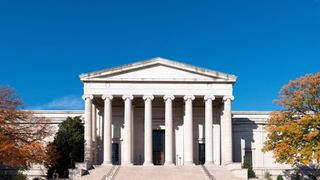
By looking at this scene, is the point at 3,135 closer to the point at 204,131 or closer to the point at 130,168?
the point at 130,168

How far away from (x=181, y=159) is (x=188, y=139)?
18.5ft

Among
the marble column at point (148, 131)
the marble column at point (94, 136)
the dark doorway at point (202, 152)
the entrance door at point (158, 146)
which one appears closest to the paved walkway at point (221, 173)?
the marble column at point (148, 131)

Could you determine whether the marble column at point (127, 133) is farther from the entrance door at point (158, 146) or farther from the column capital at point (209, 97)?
the column capital at point (209, 97)

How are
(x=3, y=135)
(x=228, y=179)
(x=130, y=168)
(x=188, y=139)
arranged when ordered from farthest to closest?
(x=188, y=139), (x=130, y=168), (x=228, y=179), (x=3, y=135)

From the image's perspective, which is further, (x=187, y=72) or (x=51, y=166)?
(x=187, y=72)

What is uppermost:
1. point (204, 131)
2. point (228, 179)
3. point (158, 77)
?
point (158, 77)

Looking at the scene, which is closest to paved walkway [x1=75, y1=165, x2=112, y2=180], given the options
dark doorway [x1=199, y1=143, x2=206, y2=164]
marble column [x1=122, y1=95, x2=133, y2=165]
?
marble column [x1=122, y1=95, x2=133, y2=165]

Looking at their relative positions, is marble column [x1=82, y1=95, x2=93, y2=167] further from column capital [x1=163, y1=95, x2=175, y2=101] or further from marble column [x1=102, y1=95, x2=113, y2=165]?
column capital [x1=163, y1=95, x2=175, y2=101]

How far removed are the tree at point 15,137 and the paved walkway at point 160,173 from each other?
351 inches

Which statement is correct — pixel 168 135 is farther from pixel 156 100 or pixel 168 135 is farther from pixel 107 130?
pixel 107 130

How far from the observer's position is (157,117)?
225 ft

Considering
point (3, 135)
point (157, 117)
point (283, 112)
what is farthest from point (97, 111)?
point (283, 112)

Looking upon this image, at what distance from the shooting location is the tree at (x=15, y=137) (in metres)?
46.8

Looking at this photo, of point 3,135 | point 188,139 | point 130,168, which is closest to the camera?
point 3,135
